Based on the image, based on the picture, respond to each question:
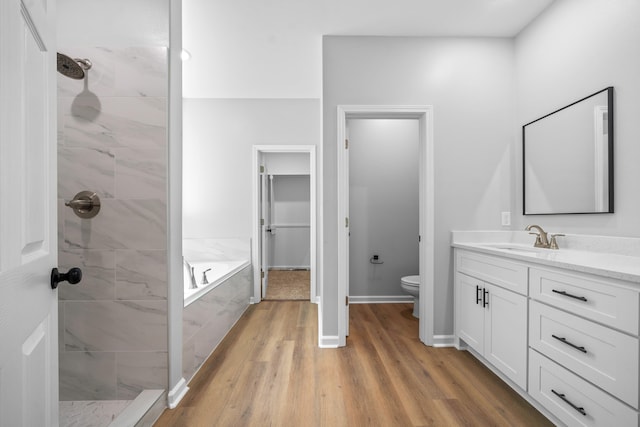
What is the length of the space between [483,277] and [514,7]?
1.98 m

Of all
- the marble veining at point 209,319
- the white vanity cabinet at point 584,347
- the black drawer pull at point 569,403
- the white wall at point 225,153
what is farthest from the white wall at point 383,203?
the black drawer pull at point 569,403

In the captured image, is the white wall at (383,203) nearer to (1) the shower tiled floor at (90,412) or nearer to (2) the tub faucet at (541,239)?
(2) the tub faucet at (541,239)

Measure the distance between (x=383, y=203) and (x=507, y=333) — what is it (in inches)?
81.8

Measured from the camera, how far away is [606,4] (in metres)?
1.75

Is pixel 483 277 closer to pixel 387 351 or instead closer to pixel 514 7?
pixel 387 351

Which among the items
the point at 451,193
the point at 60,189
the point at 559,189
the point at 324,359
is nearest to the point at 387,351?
the point at 324,359

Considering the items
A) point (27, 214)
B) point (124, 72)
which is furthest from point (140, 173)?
point (27, 214)

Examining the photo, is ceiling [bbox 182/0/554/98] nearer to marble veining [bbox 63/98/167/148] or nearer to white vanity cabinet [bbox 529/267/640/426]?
marble veining [bbox 63/98/167/148]

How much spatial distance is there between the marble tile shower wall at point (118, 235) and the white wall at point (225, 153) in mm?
1997

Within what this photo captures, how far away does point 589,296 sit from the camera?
1.27 m

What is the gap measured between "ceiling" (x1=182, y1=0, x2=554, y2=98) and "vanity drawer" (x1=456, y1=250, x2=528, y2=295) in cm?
180

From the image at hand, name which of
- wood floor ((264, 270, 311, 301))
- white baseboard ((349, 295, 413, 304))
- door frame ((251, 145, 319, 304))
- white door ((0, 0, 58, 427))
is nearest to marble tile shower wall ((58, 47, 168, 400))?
white door ((0, 0, 58, 427))

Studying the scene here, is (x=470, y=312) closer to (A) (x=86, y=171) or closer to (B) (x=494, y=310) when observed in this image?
(B) (x=494, y=310)

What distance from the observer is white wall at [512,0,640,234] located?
1.62 metres
